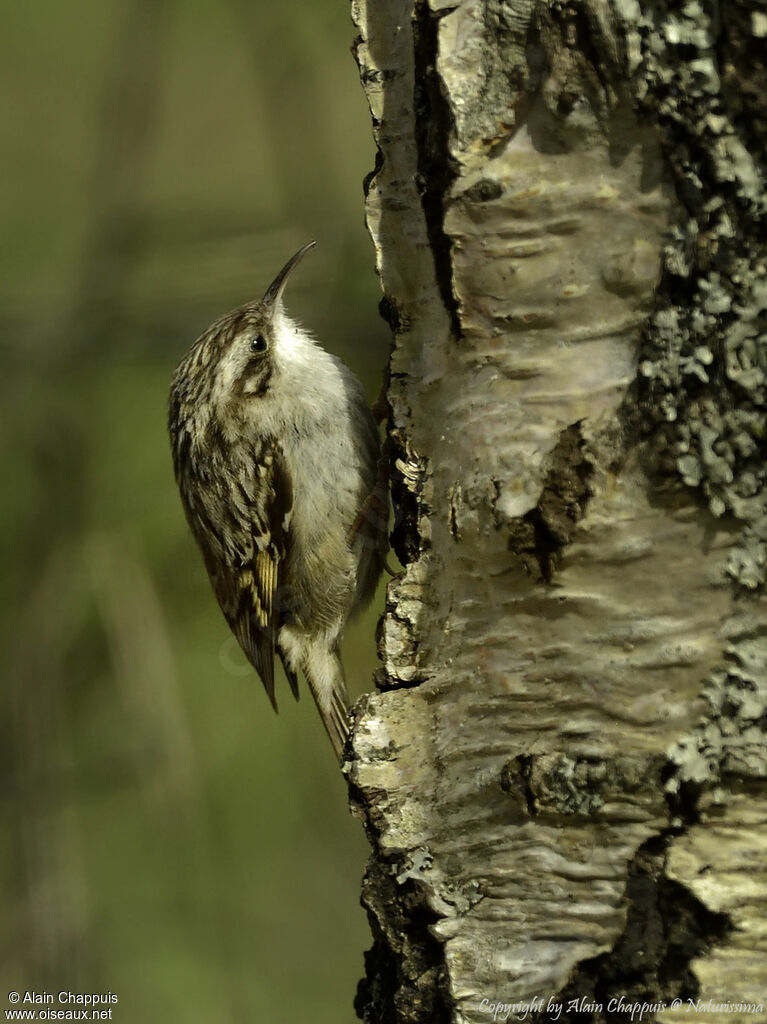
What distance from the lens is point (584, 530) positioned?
137 cm

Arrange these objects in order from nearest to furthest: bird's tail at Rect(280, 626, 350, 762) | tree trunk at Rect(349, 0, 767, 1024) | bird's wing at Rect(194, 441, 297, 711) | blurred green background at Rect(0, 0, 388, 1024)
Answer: tree trunk at Rect(349, 0, 767, 1024), bird's wing at Rect(194, 441, 297, 711), bird's tail at Rect(280, 626, 350, 762), blurred green background at Rect(0, 0, 388, 1024)

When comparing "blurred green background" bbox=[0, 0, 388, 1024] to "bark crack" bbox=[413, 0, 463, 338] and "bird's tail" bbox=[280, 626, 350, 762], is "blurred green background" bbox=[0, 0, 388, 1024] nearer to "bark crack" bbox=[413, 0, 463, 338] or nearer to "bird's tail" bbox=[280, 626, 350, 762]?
"bird's tail" bbox=[280, 626, 350, 762]

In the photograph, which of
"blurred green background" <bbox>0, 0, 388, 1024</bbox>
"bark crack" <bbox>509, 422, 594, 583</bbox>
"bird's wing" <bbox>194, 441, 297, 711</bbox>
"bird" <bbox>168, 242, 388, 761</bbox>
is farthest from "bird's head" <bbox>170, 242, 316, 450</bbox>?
"bark crack" <bbox>509, 422, 594, 583</bbox>

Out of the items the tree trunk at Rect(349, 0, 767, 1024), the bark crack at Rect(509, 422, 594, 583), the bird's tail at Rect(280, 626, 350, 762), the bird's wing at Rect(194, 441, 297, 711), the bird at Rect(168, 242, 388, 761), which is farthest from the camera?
the bird's tail at Rect(280, 626, 350, 762)

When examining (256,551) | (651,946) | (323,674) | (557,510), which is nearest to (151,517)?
(256,551)

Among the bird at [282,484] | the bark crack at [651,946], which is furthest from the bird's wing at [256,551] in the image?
the bark crack at [651,946]

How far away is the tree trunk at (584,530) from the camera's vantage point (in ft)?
4.14

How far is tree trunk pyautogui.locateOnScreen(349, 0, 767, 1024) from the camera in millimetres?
1263

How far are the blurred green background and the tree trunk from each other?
1.73m

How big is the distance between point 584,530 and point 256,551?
5.26 ft

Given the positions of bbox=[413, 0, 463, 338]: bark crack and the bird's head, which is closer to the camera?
bbox=[413, 0, 463, 338]: bark crack

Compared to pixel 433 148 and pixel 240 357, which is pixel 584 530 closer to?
pixel 433 148

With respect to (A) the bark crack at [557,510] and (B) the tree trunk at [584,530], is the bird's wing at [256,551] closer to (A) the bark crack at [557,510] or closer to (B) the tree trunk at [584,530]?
(B) the tree trunk at [584,530]

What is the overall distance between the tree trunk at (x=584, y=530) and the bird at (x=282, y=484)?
38.9 inches
